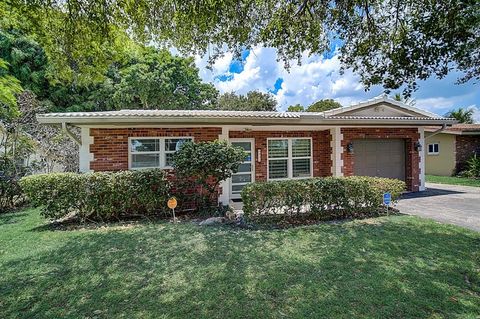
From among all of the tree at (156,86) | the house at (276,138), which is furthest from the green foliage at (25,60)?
the house at (276,138)

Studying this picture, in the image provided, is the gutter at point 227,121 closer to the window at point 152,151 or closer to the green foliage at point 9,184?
the window at point 152,151

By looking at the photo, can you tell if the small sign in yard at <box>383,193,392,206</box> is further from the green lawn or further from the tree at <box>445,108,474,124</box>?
the tree at <box>445,108,474,124</box>

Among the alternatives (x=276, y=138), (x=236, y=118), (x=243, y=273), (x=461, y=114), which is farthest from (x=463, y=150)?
(x=243, y=273)

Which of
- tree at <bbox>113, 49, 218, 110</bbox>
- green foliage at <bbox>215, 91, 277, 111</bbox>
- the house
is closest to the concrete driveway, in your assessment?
the house

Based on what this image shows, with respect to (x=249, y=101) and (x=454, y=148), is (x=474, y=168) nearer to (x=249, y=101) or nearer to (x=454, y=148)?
(x=454, y=148)

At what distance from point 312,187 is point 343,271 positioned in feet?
10.8

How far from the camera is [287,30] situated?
Answer: 272 inches

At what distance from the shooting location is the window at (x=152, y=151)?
30.6ft

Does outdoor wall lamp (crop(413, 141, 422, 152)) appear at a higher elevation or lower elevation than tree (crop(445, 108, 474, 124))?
lower

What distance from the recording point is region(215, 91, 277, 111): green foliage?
108 ft

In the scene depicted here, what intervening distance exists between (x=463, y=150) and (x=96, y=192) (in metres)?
22.4

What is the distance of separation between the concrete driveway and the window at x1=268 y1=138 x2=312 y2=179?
3.85 m

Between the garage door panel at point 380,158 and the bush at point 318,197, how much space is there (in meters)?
4.02

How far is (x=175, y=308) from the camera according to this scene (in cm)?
332
